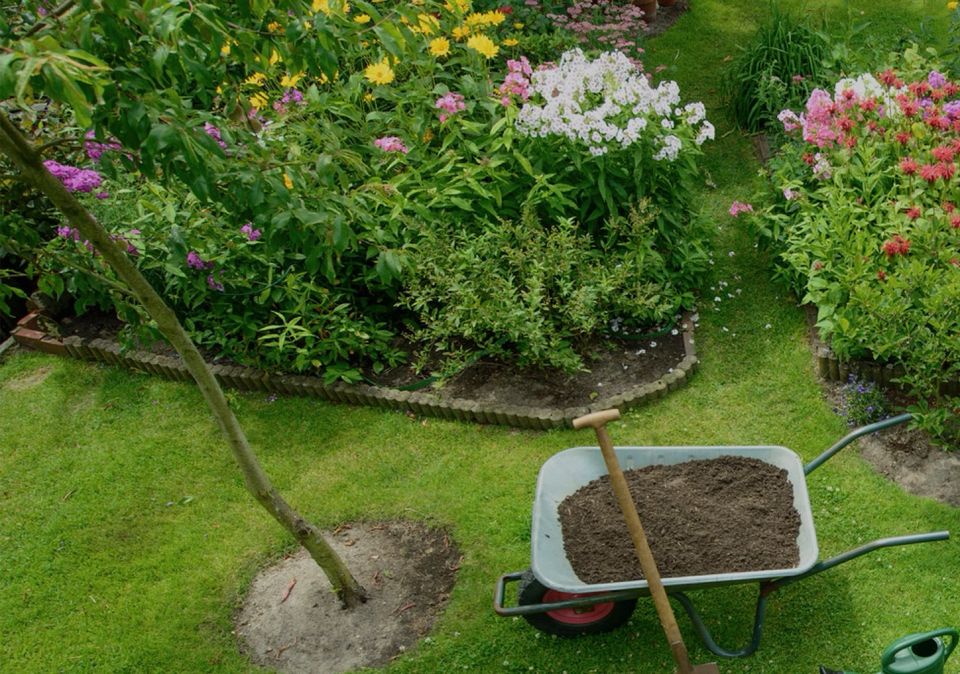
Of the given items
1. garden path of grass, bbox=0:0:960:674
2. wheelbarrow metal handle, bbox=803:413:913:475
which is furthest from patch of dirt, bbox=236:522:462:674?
wheelbarrow metal handle, bbox=803:413:913:475

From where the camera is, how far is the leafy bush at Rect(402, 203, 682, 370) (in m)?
5.08

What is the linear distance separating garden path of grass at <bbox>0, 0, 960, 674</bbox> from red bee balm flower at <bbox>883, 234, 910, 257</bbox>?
0.87m

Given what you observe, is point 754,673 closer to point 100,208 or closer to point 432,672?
point 432,672

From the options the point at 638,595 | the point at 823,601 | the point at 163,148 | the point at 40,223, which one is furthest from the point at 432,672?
the point at 40,223

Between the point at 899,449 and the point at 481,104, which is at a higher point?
the point at 481,104

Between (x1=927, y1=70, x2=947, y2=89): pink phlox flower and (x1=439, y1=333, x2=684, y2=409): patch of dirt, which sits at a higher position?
(x1=927, y1=70, x2=947, y2=89): pink phlox flower

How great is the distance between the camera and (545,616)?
3896 mm

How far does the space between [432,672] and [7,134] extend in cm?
246

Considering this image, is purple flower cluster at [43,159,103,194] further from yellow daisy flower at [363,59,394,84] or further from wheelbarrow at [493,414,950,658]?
wheelbarrow at [493,414,950,658]

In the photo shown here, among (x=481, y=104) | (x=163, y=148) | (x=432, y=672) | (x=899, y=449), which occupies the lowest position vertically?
(x=899, y=449)

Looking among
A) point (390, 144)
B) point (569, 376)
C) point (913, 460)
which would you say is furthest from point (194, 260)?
point (913, 460)

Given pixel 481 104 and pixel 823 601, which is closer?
pixel 823 601

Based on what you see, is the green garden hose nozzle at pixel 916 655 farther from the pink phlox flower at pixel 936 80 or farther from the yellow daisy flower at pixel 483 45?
the yellow daisy flower at pixel 483 45

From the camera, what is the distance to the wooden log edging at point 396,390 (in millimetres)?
4988
